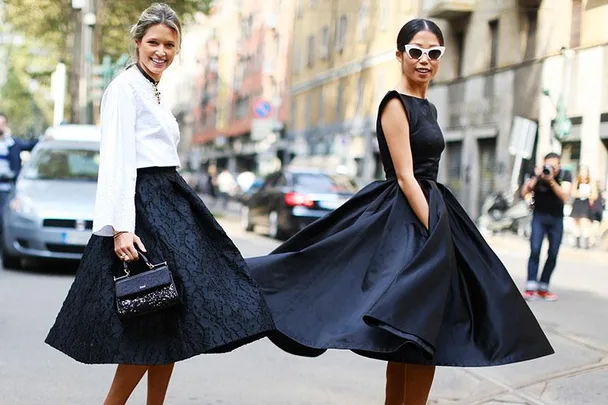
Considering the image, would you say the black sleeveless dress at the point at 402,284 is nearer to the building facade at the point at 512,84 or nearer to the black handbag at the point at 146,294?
the black handbag at the point at 146,294

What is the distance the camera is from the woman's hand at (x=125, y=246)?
11.9ft

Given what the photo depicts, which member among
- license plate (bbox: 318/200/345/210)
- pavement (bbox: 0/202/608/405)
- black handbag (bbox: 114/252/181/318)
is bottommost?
pavement (bbox: 0/202/608/405)

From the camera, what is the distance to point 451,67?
32.1m

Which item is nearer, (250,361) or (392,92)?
(392,92)

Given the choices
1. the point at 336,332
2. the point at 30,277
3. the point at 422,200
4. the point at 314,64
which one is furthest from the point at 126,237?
the point at 314,64

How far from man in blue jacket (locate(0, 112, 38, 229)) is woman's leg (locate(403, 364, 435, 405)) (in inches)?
347

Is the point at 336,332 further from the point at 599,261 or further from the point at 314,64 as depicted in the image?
the point at 314,64

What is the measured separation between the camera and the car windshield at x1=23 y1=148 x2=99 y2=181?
1198cm

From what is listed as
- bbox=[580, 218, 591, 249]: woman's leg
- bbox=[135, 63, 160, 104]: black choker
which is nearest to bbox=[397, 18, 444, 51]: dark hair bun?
bbox=[135, 63, 160, 104]: black choker

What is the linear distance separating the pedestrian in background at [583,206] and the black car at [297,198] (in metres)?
5.11

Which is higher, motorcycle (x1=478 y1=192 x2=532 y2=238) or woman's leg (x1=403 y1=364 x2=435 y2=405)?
woman's leg (x1=403 y1=364 x2=435 y2=405)

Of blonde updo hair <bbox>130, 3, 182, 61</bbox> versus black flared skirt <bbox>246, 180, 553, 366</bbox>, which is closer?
black flared skirt <bbox>246, 180, 553, 366</bbox>

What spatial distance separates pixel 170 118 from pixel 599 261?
1567cm

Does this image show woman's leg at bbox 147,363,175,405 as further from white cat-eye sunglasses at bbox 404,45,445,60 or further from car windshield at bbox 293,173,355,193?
car windshield at bbox 293,173,355,193
